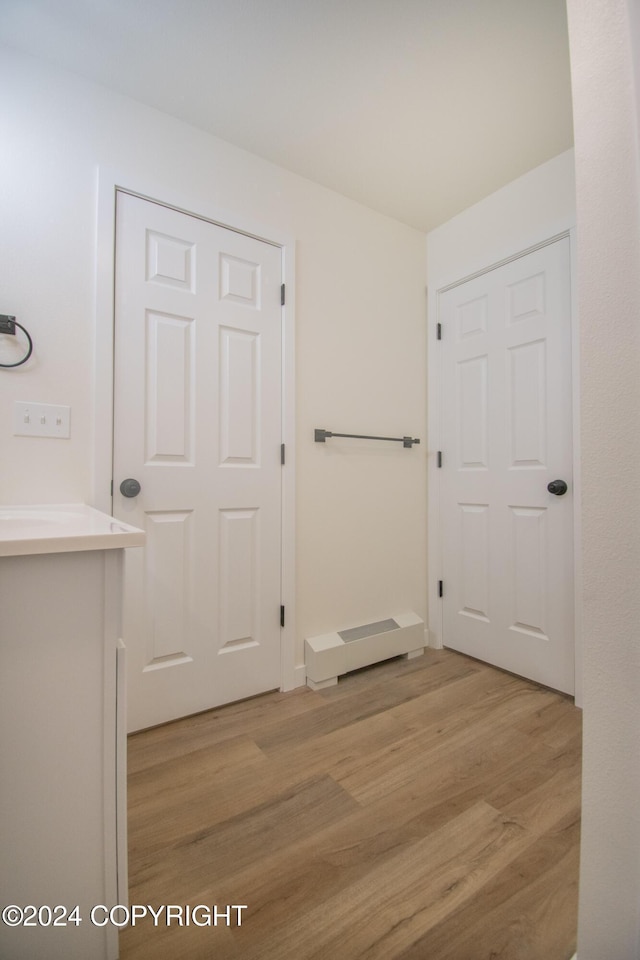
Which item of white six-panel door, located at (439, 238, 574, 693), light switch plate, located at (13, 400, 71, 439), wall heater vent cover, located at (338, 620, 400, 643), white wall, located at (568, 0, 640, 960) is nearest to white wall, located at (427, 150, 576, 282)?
white six-panel door, located at (439, 238, 574, 693)

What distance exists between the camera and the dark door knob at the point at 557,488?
5.95 ft

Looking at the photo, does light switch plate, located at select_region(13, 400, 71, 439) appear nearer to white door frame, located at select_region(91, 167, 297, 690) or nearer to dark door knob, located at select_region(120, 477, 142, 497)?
white door frame, located at select_region(91, 167, 297, 690)

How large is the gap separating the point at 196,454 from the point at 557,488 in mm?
1550

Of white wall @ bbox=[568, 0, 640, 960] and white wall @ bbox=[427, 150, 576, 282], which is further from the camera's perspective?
white wall @ bbox=[427, 150, 576, 282]

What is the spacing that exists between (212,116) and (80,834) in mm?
2241

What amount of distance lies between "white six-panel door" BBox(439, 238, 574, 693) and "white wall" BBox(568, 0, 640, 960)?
1.26m

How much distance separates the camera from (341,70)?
1443 mm

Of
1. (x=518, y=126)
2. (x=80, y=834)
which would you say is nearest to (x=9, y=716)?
(x=80, y=834)

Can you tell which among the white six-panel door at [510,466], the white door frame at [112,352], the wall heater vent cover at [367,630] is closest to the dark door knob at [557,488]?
the white six-panel door at [510,466]

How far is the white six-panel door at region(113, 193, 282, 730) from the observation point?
1.55 meters

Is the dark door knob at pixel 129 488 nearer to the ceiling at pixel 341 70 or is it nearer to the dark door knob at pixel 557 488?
the ceiling at pixel 341 70

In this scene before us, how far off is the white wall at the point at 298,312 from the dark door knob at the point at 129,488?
0.11m

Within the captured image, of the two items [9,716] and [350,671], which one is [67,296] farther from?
[350,671]

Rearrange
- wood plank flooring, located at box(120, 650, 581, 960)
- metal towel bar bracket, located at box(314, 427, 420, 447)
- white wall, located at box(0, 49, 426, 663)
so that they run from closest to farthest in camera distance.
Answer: wood plank flooring, located at box(120, 650, 581, 960) < white wall, located at box(0, 49, 426, 663) < metal towel bar bracket, located at box(314, 427, 420, 447)
